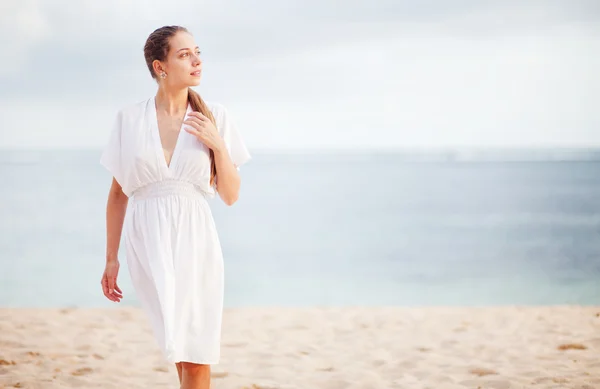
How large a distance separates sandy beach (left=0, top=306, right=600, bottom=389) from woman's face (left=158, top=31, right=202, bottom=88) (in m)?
1.99

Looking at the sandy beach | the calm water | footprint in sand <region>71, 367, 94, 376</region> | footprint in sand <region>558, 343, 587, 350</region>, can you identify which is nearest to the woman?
the sandy beach

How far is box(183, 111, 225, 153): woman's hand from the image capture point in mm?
2057

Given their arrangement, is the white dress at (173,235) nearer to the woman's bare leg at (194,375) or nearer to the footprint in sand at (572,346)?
the woman's bare leg at (194,375)

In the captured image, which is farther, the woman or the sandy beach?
the sandy beach

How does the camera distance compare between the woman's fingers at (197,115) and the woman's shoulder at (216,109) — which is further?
the woman's shoulder at (216,109)

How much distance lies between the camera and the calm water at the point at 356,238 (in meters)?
9.04

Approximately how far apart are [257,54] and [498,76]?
7.32m

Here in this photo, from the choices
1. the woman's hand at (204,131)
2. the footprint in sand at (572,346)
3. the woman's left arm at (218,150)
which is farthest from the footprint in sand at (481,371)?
the woman's hand at (204,131)

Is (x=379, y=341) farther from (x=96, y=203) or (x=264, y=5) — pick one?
(x=264, y=5)

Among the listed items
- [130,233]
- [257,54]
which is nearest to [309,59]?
[257,54]

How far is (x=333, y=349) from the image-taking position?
4.61 metres

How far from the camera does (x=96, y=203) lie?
48.6 feet

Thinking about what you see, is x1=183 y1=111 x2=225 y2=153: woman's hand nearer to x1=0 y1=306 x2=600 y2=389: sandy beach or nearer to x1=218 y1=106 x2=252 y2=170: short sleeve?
x1=218 y1=106 x2=252 y2=170: short sleeve

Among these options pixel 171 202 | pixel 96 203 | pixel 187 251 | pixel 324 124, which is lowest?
pixel 187 251
